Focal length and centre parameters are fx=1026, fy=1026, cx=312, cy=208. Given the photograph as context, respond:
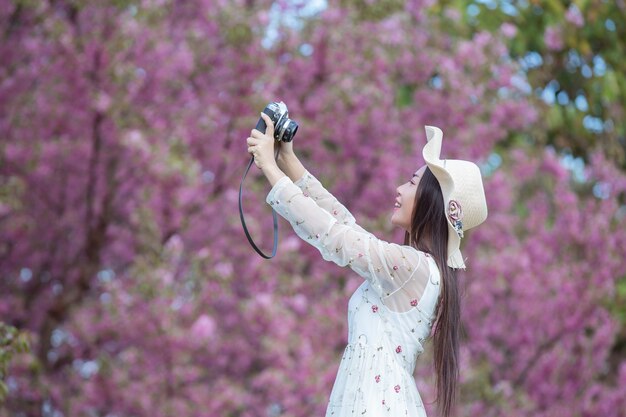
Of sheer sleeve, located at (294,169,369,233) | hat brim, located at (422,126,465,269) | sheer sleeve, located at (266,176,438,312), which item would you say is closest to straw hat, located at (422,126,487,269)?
hat brim, located at (422,126,465,269)

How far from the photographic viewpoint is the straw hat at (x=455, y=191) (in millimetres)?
2613

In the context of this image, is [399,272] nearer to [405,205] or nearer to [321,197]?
[405,205]

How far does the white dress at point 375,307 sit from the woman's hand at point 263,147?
0.06 meters

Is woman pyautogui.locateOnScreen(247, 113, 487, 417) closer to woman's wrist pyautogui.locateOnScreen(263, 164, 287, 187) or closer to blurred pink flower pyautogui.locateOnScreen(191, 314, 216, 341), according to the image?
woman's wrist pyautogui.locateOnScreen(263, 164, 287, 187)

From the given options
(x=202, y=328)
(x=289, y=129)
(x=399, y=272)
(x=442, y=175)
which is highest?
(x=289, y=129)

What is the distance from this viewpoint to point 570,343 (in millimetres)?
6301

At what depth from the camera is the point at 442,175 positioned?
8.58ft

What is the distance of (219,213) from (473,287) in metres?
1.63

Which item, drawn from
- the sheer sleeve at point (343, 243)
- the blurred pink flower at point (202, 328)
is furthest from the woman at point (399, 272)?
the blurred pink flower at point (202, 328)

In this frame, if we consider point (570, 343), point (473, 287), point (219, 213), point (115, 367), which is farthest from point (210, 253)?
point (570, 343)

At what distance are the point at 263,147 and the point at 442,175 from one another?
47 cm

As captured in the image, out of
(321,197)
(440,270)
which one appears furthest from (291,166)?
(440,270)

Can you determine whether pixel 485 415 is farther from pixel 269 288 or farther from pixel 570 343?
pixel 269 288

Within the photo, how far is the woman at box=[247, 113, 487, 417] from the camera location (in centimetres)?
251
